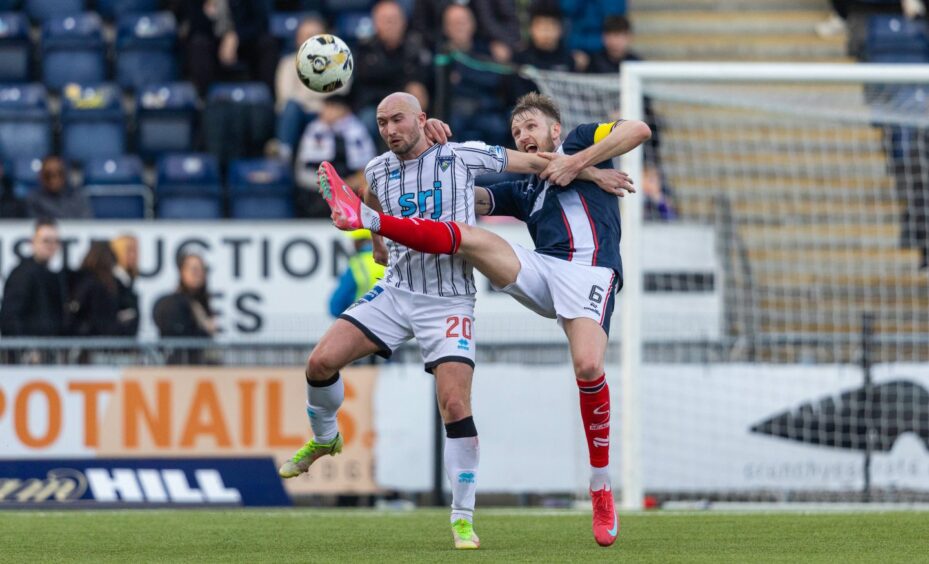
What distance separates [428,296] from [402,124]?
0.88 metres

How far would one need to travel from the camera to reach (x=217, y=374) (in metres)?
12.9

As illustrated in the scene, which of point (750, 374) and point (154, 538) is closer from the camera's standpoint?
point (154, 538)

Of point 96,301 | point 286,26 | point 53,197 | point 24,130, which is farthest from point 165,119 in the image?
point 96,301

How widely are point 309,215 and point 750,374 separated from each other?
4.33 meters

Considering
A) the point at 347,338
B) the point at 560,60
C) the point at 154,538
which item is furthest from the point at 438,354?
the point at 560,60

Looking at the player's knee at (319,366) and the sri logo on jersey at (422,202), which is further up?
the sri logo on jersey at (422,202)

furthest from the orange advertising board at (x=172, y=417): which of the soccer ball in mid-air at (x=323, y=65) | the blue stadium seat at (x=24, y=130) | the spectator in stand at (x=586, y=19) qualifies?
the spectator in stand at (x=586, y=19)

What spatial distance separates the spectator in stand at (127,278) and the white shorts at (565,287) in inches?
215

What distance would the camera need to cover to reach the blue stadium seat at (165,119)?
645 inches

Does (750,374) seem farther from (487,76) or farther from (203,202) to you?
(203,202)

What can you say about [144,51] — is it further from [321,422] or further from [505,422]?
[321,422]

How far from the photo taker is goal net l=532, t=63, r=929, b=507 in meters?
12.7

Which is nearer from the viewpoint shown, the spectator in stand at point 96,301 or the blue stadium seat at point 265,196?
the spectator in stand at point 96,301

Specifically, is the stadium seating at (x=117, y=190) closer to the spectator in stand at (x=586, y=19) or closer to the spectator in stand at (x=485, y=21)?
the spectator in stand at (x=485, y=21)
